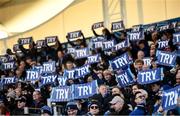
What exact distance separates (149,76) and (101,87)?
840 mm

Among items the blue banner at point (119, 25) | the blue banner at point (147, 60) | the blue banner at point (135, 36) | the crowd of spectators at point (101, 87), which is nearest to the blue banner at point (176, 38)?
the crowd of spectators at point (101, 87)

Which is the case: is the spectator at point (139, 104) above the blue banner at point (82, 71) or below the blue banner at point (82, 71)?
below

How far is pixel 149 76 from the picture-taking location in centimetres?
916

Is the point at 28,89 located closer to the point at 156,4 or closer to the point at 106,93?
the point at 106,93

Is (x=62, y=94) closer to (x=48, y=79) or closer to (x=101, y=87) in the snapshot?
(x=101, y=87)

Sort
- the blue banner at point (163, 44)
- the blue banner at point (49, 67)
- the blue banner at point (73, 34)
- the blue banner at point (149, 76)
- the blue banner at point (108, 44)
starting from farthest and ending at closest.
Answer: the blue banner at point (73, 34) < the blue banner at point (108, 44) < the blue banner at point (49, 67) < the blue banner at point (163, 44) < the blue banner at point (149, 76)

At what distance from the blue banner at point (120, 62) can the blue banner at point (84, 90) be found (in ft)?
4.88

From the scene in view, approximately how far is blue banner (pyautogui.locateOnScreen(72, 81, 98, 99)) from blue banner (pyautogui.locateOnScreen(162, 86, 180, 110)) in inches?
83.3

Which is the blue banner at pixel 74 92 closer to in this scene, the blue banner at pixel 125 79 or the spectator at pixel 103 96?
the spectator at pixel 103 96

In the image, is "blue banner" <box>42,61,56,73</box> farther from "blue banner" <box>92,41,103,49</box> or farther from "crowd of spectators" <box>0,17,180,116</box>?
"blue banner" <box>92,41,103,49</box>

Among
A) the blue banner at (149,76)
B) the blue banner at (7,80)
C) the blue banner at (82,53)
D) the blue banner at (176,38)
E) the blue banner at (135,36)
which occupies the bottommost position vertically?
the blue banner at (7,80)

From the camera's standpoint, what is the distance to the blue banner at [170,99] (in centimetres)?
734

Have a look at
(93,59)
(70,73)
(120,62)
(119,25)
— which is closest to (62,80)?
(70,73)

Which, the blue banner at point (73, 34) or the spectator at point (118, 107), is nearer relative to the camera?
the spectator at point (118, 107)
